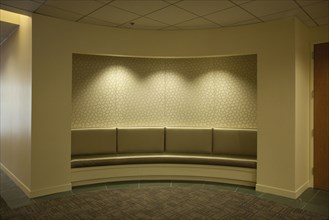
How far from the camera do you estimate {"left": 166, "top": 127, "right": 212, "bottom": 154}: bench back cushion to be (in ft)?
16.9

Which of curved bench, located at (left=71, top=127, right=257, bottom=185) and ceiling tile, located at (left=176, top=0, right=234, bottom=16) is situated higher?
ceiling tile, located at (left=176, top=0, right=234, bottom=16)

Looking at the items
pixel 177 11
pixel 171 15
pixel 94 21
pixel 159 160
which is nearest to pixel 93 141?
pixel 159 160

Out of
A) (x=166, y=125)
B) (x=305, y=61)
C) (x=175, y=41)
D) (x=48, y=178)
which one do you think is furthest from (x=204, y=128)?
(x=48, y=178)

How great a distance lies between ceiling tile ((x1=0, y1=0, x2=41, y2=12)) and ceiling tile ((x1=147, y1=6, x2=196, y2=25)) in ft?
5.41

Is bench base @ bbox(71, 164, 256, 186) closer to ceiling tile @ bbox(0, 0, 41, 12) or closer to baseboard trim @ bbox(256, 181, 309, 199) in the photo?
baseboard trim @ bbox(256, 181, 309, 199)

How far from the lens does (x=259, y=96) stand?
441 cm

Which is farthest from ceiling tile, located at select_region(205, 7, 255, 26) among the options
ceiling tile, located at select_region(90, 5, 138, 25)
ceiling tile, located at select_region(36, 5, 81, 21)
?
ceiling tile, located at select_region(36, 5, 81, 21)

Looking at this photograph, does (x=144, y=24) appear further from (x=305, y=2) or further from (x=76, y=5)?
(x=305, y=2)

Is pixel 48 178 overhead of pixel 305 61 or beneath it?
beneath

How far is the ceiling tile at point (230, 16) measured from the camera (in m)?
3.93

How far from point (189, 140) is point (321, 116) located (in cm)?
236

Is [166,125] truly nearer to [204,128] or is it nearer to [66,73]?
[204,128]

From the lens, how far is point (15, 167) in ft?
15.5

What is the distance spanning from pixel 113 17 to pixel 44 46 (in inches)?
46.2
